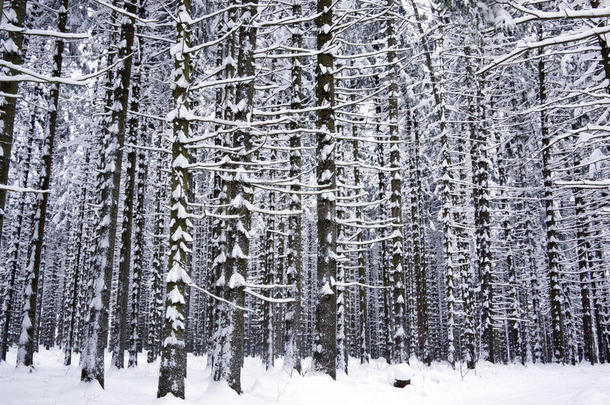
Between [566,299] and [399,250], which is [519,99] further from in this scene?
[399,250]

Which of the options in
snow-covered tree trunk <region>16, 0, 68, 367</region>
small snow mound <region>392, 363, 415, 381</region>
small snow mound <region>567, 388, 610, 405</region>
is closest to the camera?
small snow mound <region>567, 388, 610, 405</region>

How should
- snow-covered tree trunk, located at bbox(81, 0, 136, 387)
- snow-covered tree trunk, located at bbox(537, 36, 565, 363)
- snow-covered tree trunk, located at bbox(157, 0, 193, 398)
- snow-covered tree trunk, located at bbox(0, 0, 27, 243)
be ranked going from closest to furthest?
snow-covered tree trunk, located at bbox(0, 0, 27, 243) → snow-covered tree trunk, located at bbox(157, 0, 193, 398) → snow-covered tree trunk, located at bbox(81, 0, 136, 387) → snow-covered tree trunk, located at bbox(537, 36, 565, 363)

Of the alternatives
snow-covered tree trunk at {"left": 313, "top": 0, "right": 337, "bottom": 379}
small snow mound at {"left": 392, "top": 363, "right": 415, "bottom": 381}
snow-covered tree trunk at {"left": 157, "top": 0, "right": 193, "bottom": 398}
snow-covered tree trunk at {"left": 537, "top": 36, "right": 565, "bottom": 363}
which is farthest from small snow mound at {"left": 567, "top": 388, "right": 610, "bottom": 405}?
snow-covered tree trunk at {"left": 537, "top": 36, "right": 565, "bottom": 363}

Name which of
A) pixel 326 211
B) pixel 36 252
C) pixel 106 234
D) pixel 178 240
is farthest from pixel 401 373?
pixel 36 252

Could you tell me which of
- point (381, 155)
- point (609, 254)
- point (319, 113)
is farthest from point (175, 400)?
point (609, 254)

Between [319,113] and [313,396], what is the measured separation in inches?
254

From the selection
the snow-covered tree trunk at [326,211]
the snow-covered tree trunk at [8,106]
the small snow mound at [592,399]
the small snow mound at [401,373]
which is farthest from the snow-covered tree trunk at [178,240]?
the small snow mound at [401,373]

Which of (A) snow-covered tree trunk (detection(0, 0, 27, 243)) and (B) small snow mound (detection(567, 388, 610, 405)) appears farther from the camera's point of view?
(A) snow-covered tree trunk (detection(0, 0, 27, 243))

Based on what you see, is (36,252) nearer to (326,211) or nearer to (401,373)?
(326,211)

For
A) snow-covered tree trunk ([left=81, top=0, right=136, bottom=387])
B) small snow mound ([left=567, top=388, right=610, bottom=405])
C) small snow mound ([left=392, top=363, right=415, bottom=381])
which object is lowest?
small snow mound ([left=392, top=363, right=415, bottom=381])

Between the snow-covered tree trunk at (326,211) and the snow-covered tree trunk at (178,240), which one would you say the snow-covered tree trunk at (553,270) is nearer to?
the snow-covered tree trunk at (326,211)

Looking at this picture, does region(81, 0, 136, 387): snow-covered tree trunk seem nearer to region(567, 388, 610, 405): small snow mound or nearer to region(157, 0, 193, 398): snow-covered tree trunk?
region(157, 0, 193, 398): snow-covered tree trunk

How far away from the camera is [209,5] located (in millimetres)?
18469

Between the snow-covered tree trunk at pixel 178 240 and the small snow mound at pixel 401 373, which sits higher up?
the snow-covered tree trunk at pixel 178 240
